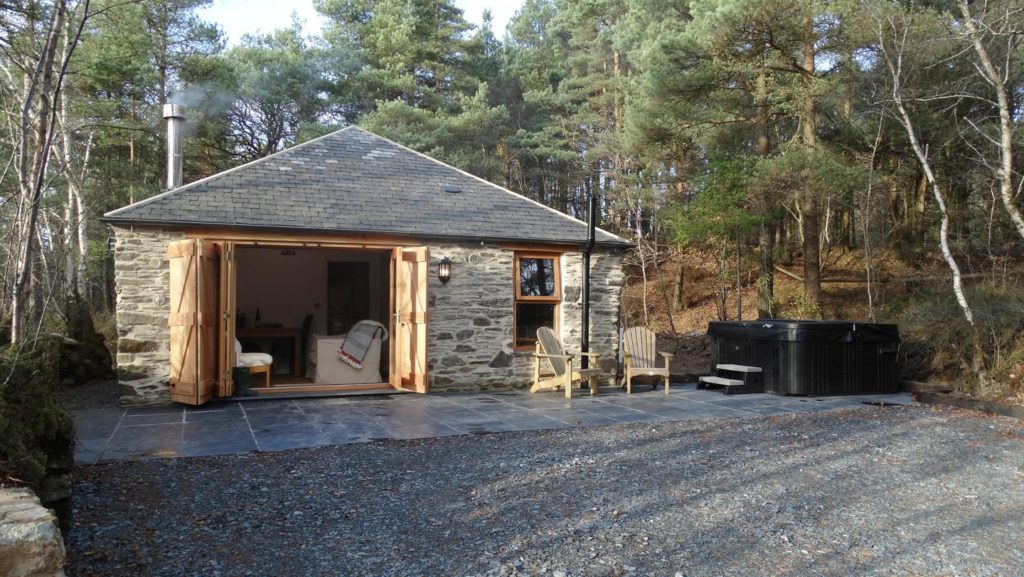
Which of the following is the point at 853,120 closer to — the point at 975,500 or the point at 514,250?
the point at 514,250

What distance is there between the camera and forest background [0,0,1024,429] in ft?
32.1

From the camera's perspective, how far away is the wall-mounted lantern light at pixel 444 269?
339 inches

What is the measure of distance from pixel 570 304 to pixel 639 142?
7076 millimetres

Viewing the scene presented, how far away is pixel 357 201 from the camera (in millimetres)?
8883

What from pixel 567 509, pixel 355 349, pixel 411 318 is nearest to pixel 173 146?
pixel 355 349

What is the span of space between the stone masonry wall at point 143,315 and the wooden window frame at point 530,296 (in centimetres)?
424

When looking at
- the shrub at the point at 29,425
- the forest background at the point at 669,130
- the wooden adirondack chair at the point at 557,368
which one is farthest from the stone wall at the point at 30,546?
the wooden adirondack chair at the point at 557,368

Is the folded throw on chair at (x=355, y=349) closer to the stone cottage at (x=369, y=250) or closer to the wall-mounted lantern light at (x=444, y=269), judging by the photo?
the stone cottage at (x=369, y=250)

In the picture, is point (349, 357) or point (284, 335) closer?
point (349, 357)

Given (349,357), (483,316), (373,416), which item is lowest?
(373,416)

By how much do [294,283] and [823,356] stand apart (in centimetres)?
923

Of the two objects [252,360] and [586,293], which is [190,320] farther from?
[586,293]

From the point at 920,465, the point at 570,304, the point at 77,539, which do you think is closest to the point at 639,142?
the point at 570,304

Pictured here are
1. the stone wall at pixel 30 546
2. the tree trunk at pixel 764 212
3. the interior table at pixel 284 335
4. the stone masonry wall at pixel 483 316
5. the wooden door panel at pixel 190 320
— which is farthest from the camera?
the tree trunk at pixel 764 212
